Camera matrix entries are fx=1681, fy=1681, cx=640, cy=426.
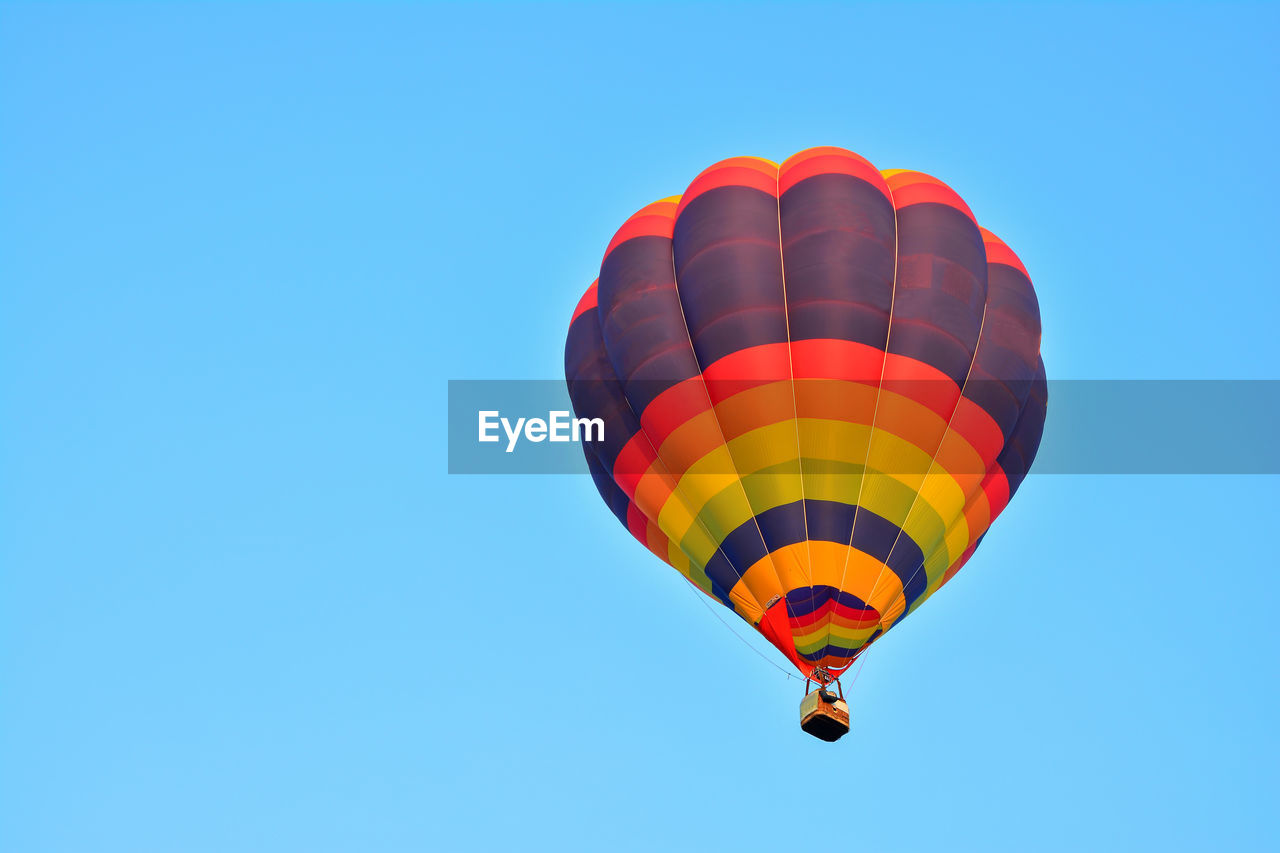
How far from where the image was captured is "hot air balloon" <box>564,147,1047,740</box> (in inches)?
694

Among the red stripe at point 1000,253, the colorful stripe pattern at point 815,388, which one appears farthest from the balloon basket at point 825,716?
the red stripe at point 1000,253

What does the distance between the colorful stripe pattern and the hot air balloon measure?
0.02m

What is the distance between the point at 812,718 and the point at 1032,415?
15.5 feet

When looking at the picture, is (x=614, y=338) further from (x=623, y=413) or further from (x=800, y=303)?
(x=800, y=303)

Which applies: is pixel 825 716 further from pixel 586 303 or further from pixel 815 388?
pixel 586 303

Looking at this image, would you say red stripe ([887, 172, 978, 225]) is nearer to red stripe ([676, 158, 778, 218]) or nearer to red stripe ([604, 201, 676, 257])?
red stripe ([676, 158, 778, 218])

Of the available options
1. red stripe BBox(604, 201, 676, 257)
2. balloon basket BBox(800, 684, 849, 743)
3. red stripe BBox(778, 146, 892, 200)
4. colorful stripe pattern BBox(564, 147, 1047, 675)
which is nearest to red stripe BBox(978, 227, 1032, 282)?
colorful stripe pattern BBox(564, 147, 1047, 675)

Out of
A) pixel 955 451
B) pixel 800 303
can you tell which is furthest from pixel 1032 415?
pixel 800 303

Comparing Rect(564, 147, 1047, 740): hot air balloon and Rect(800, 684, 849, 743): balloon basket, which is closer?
Rect(800, 684, 849, 743): balloon basket

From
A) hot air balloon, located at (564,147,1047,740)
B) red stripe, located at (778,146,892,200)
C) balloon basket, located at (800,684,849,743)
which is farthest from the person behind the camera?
red stripe, located at (778,146,892,200)

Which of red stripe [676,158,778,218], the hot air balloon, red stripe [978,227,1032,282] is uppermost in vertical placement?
red stripe [676,158,778,218]

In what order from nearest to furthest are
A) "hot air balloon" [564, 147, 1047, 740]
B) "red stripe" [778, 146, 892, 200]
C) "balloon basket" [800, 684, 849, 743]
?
"balloon basket" [800, 684, 849, 743] → "hot air balloon" [564, 147, 1047, 740] → "red stripe" [778, 146, 892, 200]

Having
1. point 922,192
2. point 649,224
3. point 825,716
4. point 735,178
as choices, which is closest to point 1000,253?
point 922,192

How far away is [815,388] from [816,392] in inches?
1.7
